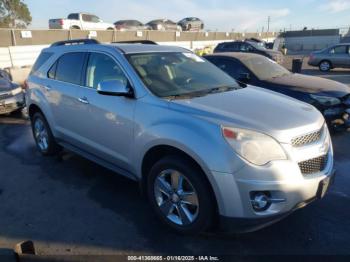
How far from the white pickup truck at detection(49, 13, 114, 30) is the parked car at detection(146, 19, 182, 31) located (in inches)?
270

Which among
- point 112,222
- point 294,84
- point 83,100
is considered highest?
point 83,100

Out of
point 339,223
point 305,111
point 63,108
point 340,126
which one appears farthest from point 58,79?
point 340,126

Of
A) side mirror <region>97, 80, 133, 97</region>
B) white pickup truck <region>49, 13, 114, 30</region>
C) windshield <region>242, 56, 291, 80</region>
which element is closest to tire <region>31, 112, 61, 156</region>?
side mirror <region>97, 80, 133, 97</region>

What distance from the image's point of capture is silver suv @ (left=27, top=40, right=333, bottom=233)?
2846 millimetres

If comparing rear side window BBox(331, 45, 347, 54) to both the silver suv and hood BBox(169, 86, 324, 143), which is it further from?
hood BBox(169, 86, 324, 143)

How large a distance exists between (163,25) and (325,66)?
2299 cm

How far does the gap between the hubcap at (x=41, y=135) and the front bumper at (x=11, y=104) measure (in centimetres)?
318

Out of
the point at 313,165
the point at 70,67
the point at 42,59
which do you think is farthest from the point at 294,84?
the point at 42,59

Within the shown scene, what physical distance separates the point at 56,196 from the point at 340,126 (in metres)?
5.12

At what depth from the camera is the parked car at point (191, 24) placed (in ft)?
140

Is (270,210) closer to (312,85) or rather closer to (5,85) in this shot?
(312,85)

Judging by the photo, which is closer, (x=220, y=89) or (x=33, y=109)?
(x=220, y=89)

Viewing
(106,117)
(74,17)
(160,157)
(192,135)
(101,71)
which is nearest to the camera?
(192,135)

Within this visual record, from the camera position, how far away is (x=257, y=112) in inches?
128
